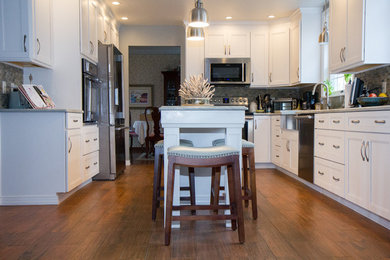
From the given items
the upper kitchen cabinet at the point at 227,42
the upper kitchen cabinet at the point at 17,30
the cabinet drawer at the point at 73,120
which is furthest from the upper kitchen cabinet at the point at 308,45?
the upper kitchen cabinet at the point at 17,30

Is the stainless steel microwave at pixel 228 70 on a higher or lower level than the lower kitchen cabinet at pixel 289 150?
higher

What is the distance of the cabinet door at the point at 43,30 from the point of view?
3.21 meters

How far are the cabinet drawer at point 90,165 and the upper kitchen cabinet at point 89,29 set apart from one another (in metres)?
1.21

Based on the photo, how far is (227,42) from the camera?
222 inches

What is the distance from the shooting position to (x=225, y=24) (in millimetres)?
5613

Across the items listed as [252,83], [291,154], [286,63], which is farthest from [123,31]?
[291,154]

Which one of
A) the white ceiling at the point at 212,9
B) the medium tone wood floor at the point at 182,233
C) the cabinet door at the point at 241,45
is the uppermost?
the white ceiling at the point at 212,9

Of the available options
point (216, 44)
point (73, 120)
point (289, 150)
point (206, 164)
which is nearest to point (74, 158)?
point (73, 120)

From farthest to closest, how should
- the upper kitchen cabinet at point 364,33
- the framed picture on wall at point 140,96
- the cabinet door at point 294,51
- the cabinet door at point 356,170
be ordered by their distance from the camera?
the framed picture on wall at point 140,96
the cabinet door at point 294,51
the upper kitchen cabinet at point 364,33
the cabinet door at point 356,170

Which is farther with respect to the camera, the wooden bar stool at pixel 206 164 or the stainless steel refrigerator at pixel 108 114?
the stainless steel refrigerator at pixel 108 114

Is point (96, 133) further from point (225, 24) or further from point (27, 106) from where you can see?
point (225, 24)

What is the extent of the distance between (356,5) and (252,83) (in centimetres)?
267

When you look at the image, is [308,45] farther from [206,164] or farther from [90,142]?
[206,164]

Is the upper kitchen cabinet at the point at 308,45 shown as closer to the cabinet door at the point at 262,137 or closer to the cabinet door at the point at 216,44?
the cabinet door at the point at 262,137
